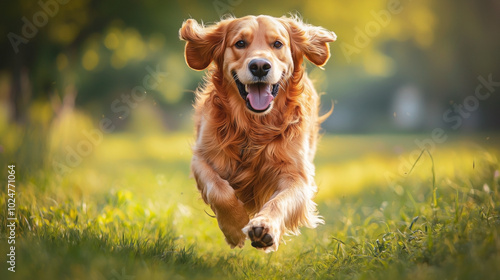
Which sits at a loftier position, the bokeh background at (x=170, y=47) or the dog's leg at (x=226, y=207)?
the bokeh background at (x=170, y=47)

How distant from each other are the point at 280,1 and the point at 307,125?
204 inches

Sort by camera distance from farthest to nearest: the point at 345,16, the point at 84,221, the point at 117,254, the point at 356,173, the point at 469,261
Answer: the point at 345,16, the point at 356,173, the point at 84,221, the point at 117,254, the point at 469,261

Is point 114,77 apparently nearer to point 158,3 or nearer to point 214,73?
point 158,3

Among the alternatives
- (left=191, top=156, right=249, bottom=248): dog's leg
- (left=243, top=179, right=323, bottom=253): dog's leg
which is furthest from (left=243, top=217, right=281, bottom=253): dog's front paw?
(left=191, top=156, right=249, bottom=248): dog's leg

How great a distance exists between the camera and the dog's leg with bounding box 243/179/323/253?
2.93 metres

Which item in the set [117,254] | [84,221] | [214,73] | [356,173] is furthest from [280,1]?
[117,254]

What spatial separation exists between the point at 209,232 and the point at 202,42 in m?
1.97

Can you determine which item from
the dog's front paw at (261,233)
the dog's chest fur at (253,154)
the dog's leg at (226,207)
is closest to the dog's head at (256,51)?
the dog's chest fur at (253,154)

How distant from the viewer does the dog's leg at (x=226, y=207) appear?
11.4 feet

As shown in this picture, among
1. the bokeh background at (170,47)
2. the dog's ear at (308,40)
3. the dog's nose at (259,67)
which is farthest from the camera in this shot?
the bokeh background at (170,47)

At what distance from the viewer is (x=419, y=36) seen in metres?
10.6

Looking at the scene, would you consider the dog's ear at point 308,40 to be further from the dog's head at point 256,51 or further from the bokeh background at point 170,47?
the bokeh background at point 170,47

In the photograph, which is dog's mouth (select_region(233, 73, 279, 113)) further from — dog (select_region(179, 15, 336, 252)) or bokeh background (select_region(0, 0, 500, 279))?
bokeh background (select_region(0, 0, 500, 279))

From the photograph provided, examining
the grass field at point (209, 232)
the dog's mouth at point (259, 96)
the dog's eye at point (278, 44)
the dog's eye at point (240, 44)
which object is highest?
the dog's eye at point (278, 44)
